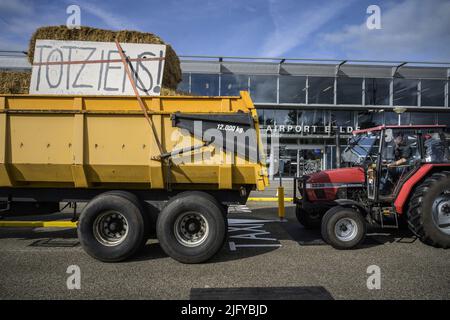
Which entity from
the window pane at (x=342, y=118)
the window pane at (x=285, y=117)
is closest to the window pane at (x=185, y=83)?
the window pane at (x=285, y=117)

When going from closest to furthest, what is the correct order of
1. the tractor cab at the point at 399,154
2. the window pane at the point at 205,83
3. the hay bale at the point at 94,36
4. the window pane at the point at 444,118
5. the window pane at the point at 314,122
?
the tractor cab at the point at 399,154 → the hay bale at the point at 94,36 → the window pane at the point at 205,83 → the window pane at the point at 314,122 → the window pane at the point at 444,118

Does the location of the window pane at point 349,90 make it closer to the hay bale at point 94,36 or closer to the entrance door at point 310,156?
the entrance door at point 310,156

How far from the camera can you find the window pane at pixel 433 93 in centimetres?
1886

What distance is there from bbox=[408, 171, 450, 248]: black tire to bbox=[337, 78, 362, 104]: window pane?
46.8ft

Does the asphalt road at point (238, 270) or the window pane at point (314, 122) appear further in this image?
the window pane at point (314, 122)

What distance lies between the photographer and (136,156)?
4.61m

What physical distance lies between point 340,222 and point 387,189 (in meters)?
1.39

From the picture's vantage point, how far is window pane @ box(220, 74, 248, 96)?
17716mm

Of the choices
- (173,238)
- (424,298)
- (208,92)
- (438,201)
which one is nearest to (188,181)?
(173,238)

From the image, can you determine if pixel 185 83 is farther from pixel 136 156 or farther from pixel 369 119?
pixel 136 156

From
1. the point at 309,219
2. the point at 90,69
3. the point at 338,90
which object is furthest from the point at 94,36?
the point at 338,90

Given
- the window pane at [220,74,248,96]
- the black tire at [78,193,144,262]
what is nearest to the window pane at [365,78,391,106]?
the window pane at [220,74,248,96]

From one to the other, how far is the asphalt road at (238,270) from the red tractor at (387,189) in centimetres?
39
